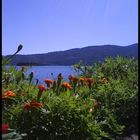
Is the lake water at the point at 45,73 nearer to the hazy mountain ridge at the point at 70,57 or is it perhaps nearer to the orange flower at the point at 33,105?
the hazy mountain ridge at the point at 70,57

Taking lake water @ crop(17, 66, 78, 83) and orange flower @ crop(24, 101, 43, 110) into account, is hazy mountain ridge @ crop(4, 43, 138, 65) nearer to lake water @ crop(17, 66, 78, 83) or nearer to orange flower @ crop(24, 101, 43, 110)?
lake water @ crop(17, 66, 78, 83)

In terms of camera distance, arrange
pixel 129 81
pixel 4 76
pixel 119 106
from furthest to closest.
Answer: pixel 129 81
pixel 119 106
pixel 4 76

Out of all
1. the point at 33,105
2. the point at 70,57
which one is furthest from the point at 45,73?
the point at 70,57

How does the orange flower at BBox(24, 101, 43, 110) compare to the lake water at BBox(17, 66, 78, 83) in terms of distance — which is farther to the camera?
the lake water at BBox(17, 66, 78, 83)

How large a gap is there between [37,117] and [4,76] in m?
0.59

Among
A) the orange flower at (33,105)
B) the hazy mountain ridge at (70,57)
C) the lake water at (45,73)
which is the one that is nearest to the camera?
the orange flower at (33,105)

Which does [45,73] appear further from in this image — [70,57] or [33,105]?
[70,57]

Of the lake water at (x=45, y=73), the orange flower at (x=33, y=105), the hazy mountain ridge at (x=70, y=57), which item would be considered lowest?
the orange flower at (x=33, y=105)

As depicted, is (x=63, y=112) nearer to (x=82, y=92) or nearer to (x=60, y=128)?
(x=60, y=128)

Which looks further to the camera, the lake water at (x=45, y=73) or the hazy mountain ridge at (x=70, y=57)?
the hazy mountain ridge at (x=70, y=57)

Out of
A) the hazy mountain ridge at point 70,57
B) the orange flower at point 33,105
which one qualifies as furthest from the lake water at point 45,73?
the orange flower at point 33,105

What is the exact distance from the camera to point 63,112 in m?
4.48

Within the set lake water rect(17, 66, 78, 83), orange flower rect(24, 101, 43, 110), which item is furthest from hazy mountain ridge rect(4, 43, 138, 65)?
orange flower rect(24, 101, 43, 110)

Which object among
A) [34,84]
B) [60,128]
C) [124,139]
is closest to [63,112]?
[60,128]
